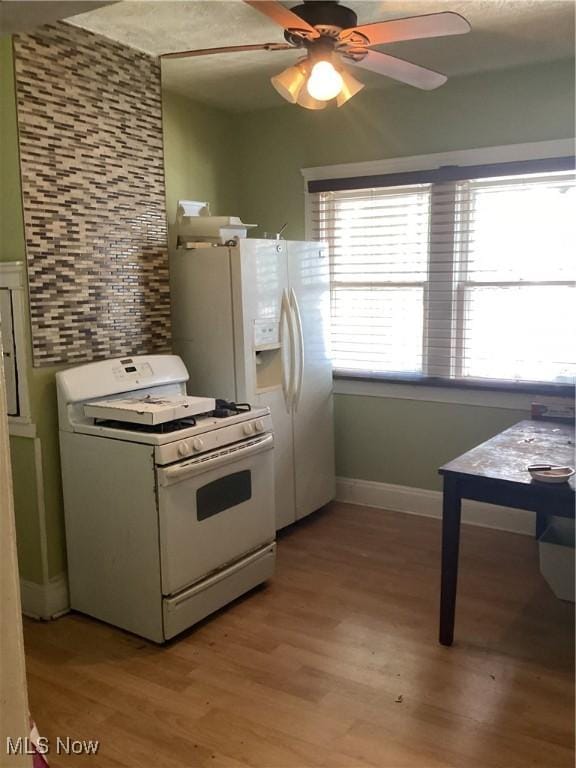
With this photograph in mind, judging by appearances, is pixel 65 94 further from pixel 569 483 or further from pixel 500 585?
pixel 500 585

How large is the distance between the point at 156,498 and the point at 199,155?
7.95 feet

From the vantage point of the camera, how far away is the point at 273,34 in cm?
300

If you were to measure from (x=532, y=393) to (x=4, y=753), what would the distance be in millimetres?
3243

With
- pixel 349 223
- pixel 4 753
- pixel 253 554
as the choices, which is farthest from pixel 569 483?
pixel 349 223

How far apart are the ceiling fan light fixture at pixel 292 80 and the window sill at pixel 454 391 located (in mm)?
1956

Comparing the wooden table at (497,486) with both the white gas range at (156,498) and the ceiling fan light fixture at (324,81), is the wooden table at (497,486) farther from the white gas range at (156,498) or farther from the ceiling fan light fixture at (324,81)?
the ceiling fan light fixture at (324,81)

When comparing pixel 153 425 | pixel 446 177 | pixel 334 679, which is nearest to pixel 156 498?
pixel 153 425

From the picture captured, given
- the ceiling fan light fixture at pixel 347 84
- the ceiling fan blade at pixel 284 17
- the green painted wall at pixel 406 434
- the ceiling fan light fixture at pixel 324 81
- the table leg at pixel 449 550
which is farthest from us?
the green painted wall at pixel 406 434

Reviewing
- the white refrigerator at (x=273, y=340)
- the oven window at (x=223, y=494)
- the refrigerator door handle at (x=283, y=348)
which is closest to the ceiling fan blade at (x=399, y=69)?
the white refrigerator at (x=273, y=340)

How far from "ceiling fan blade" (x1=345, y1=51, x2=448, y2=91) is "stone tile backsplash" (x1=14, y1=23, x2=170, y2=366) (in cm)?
120

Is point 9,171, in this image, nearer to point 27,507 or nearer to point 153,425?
point 153,425

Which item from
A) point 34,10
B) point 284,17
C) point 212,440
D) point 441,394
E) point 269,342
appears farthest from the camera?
point 441,394

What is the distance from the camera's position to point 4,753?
2.96 ft

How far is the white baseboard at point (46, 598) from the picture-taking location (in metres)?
2.93
